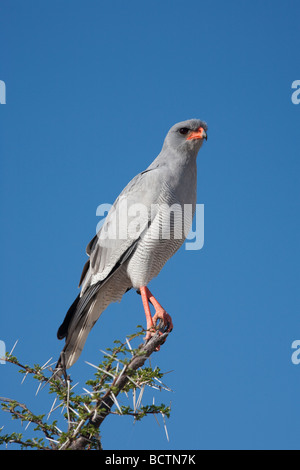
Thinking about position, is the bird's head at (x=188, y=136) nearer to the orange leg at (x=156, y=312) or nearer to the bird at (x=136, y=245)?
the bird at (x=136, y=245)

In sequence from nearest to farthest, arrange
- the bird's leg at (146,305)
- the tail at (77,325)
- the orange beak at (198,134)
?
the bird's leg at (146,305) < the tail at (77,325) < the orange beak at (198,134)

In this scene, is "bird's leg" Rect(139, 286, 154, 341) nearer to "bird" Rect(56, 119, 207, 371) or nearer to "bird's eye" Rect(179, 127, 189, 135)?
"bird" Rect(56, 119, 207, 371)

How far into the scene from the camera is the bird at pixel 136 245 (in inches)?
246

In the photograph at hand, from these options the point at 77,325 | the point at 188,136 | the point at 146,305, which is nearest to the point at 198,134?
the point at 188,136

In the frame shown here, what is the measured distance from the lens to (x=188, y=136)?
693cm

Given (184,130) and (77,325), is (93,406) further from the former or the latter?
(184,130)

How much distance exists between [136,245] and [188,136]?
1.70m

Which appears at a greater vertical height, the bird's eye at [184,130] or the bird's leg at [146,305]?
the bird's eye at [184,130]

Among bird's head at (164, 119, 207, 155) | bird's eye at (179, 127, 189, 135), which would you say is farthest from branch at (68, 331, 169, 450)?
bird's eye at (179, 127, 189, 135)

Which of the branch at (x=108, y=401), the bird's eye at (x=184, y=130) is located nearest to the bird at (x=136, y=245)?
the bird's eye at (x=184, y=130)

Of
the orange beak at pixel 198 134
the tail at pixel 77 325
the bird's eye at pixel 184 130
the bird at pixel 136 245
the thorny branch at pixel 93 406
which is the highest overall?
the bird's eye at pixel 184 130

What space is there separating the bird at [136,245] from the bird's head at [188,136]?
0.16ft

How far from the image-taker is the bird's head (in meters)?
6.89
